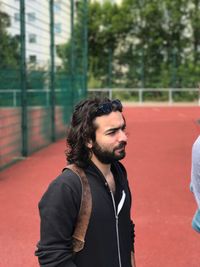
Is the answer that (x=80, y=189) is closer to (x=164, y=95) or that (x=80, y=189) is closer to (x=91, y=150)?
(x=91, y=150)

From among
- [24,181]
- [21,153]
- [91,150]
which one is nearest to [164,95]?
[21,153]

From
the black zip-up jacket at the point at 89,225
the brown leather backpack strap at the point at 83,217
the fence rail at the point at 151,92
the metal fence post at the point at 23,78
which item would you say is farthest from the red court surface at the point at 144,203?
the fence rail at the point at 151,92

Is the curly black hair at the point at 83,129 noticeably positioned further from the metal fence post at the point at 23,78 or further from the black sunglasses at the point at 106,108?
the metal fence post at the point at 23,78

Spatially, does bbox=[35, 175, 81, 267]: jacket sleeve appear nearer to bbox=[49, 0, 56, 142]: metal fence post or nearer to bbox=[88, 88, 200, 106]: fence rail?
bbox=[49, 0, 56, 142]: metal fence post

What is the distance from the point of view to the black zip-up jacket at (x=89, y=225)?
81.7 inches

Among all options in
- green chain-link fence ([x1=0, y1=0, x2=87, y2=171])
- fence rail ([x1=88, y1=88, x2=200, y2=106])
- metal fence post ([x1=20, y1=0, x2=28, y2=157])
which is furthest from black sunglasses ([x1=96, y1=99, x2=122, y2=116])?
fence rail ([x1=88, y1=88, x2=200, y2=106])

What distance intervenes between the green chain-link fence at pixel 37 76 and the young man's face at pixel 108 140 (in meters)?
7.12

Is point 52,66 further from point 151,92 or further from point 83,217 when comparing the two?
point 151,92

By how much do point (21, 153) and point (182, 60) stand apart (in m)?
20.8

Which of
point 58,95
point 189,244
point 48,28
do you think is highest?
point 48,28

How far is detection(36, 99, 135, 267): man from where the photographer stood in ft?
6.82

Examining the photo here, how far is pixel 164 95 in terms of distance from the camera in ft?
94.4

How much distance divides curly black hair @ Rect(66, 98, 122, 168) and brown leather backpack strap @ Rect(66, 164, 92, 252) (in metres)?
0.09

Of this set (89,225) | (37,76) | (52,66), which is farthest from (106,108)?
(52,66)
